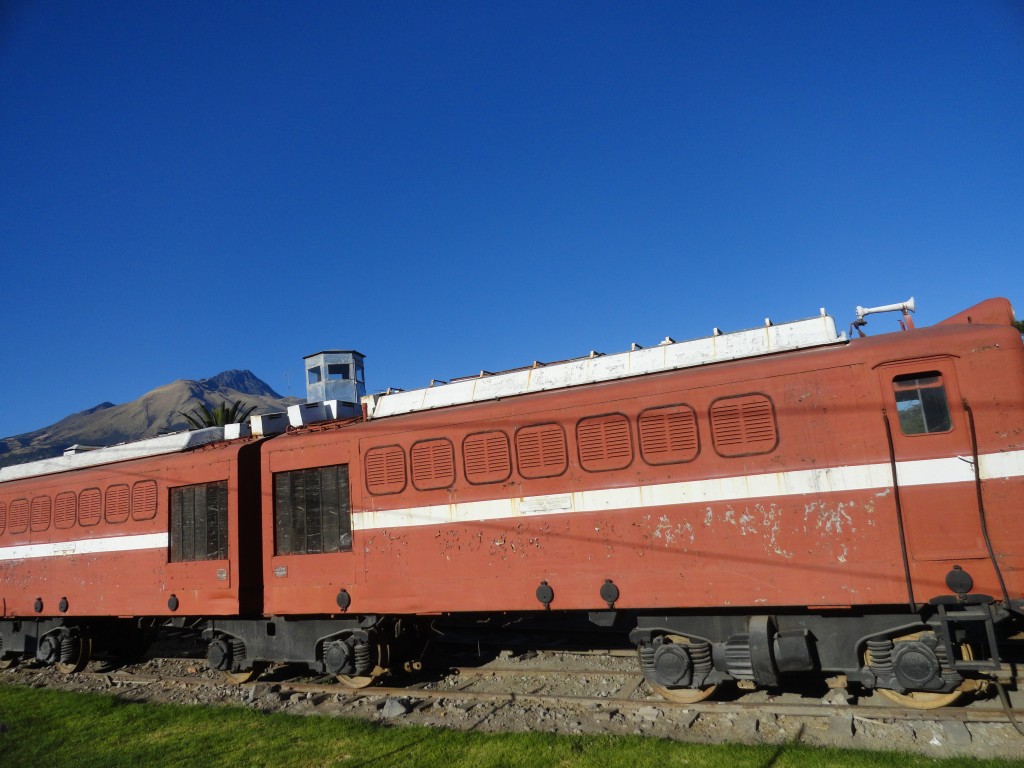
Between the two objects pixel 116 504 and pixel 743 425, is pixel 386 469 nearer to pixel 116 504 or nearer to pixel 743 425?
pixel 743 425

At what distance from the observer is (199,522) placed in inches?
500

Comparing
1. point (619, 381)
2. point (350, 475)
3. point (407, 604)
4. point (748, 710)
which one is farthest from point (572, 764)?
point (350, 475)

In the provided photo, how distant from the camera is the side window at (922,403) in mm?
7488

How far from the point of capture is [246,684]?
12164 millimetres

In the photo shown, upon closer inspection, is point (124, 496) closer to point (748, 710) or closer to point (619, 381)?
point (619, 381)

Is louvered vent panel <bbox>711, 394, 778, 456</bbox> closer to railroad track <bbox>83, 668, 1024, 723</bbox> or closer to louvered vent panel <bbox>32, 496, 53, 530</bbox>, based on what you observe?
railroad track <bbox>83, 668, 1024, 723</bbox>

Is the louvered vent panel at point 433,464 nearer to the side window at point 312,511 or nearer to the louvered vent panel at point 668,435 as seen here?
the side window at point 312,511

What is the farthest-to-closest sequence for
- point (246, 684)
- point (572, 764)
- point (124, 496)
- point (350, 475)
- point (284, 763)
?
point (124, 496), point (246, 684), point (350, 475), point (284, 763), point (572, 764)

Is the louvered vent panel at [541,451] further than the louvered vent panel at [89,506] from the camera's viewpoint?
No

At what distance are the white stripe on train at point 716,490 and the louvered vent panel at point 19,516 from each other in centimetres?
1018

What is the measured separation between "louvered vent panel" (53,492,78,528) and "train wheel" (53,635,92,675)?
252 cm

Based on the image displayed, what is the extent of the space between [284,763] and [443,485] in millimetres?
4091

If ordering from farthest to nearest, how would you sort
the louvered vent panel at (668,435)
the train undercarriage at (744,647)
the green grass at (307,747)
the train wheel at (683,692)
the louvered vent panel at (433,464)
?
the louvered vent panel at (433,464)
the train wheel at (683,692)
the louvered vent panel at (668,435)
the train undercarriage at (744,647)
the green grass at (307,747)

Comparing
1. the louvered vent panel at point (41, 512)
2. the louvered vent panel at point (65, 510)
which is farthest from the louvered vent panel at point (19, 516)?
the louvered vent panel at point (65, 510)
